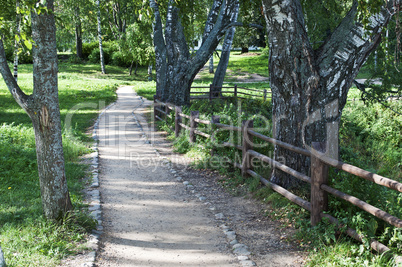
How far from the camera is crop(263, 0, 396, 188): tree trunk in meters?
5.61

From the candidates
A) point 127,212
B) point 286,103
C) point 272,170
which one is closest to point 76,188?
point 127,212

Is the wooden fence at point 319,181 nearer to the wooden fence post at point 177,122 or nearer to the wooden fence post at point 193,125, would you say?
the wooden fence post at point 193,125

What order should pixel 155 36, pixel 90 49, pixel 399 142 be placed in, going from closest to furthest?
pixel 399 142
pixel 155 36
pixel 90 49

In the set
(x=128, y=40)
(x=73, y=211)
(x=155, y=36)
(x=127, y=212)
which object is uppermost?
(x=128, y=40)

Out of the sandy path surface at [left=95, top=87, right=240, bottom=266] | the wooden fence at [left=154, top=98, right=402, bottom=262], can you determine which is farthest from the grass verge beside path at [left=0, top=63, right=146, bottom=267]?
the wooden fence at [left=154, top=98, right=402, bottom=262]

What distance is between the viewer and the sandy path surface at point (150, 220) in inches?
188

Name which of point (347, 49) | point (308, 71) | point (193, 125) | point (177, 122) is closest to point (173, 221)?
point (308, 71)

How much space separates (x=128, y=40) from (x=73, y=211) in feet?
107

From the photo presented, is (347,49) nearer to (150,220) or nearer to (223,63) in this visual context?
(150,220)

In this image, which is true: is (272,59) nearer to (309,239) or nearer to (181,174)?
(309,239)

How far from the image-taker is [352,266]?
4.05 meters

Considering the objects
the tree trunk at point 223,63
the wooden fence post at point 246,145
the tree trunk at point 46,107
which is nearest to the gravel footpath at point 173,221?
the wooden fence post at point 246,145

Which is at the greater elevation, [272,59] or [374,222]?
[272,59]

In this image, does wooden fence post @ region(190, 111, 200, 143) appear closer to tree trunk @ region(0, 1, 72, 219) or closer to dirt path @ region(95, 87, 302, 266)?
dirt path @ region(95, 87, 302, 266)
